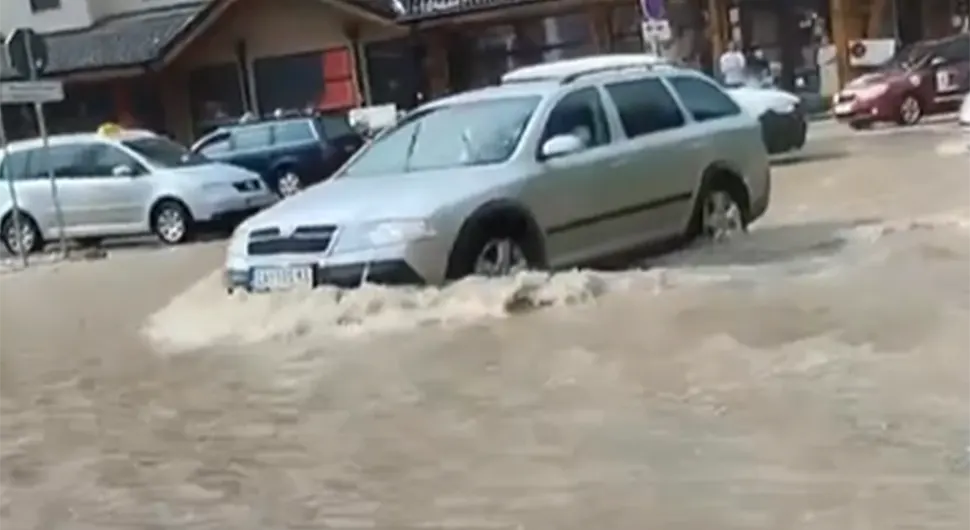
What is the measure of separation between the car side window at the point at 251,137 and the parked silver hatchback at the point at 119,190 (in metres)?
2.75

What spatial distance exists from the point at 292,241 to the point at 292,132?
17509mm

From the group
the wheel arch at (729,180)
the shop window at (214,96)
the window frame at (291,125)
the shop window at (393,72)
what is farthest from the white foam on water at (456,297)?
the shop window at (214,96)

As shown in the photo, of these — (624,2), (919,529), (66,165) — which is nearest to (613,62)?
(919,529)

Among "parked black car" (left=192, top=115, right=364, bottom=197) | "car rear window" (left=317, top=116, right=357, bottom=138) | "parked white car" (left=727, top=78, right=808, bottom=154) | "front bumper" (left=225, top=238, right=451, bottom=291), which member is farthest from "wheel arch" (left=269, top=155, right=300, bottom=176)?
"front bumper" (left=225, top=238, right=451, bottom=291)

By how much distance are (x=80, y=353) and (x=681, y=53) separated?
88.1 ft

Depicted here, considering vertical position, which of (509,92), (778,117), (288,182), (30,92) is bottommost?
(288,182)

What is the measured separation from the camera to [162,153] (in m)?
25.7

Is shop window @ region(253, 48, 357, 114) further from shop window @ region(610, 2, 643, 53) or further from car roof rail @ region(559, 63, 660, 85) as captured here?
car roof rail @ region(559, 63, 660, 85)

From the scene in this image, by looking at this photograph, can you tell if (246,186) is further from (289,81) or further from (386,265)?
(289,81)

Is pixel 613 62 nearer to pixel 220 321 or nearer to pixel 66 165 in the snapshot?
pixel 220 321

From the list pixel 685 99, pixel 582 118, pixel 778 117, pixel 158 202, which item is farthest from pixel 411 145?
pixel 778 117

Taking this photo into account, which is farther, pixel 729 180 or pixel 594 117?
pixel 729 180

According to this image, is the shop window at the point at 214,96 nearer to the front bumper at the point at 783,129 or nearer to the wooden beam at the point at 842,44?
the wooden beam at the point at 842,44

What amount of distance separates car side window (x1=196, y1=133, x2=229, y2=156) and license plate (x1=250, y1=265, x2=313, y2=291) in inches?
680
